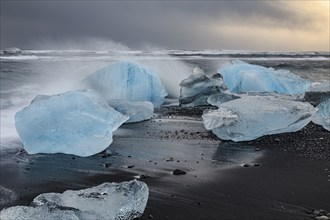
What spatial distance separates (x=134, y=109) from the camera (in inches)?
348

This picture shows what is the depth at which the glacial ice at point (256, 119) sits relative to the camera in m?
6.92

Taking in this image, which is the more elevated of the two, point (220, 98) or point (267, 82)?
point (267, 82)

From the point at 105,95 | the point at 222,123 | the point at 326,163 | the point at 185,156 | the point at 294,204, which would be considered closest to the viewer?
the point at 294,204

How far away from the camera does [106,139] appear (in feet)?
20.9

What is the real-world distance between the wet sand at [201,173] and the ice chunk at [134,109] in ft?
3.84

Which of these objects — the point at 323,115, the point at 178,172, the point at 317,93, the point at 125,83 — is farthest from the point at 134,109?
the point at 317,93

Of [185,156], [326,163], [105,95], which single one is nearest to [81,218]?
[185,156]

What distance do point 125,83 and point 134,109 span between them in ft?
7.33

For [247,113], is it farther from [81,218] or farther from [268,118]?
[81,218]

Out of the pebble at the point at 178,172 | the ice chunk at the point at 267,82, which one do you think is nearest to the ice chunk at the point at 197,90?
the ice chunk at the point at 267,82

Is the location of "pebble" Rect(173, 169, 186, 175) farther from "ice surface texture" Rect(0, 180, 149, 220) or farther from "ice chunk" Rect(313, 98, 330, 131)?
"ice chunk" Rect(313, 98, 330, 131)

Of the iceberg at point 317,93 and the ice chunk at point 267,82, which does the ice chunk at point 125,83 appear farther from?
the iceberg at point 317,93

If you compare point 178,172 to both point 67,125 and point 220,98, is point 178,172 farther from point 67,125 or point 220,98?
point 220,98

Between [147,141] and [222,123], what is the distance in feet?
4.18
